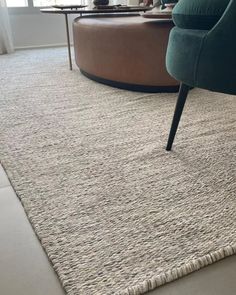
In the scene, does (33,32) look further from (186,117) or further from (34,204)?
(34,204)

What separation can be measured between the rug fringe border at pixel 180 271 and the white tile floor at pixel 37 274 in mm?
10

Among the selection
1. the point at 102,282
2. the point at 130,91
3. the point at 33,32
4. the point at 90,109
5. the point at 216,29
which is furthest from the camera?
the point at 33,32

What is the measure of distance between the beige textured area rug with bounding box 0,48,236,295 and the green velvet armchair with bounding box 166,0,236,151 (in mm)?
339

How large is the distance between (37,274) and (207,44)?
0.77m

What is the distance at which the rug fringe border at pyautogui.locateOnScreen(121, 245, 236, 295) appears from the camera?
668 millimetres

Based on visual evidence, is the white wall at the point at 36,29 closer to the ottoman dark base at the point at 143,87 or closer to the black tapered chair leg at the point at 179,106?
the ottoman dark base at the point at 143,87

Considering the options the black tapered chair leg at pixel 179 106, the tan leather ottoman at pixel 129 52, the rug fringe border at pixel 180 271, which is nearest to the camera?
the rug fringe border at pixel 180 271

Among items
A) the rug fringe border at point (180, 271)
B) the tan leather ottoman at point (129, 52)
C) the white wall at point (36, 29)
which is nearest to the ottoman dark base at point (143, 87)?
the tan leather ottoman at point (129, 52)

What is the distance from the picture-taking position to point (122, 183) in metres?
1.04

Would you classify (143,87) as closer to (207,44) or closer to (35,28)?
(207,44)

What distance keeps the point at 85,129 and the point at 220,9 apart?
0.80m

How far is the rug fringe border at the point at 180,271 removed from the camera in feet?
2.19

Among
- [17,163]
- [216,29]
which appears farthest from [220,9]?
[17,163]

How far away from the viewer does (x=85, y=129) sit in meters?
1.45
